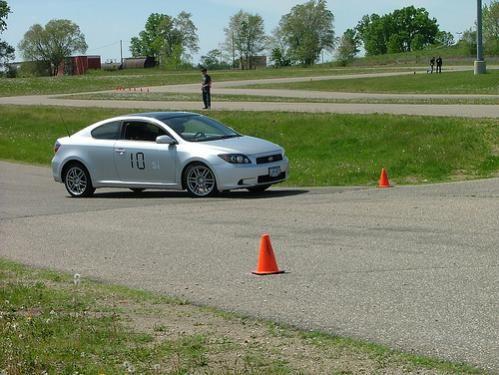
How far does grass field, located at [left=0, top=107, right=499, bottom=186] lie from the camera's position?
2173 centimetres

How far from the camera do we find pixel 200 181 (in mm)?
18016

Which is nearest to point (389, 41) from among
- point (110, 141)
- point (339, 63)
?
point (339, 63)

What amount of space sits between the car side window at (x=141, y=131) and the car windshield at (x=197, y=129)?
0.79 ft

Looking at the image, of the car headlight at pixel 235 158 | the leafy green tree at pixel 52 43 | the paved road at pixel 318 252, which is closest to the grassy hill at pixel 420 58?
the leafy green tree at pixel 52 43

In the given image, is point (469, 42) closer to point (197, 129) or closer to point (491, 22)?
point (491, 22)

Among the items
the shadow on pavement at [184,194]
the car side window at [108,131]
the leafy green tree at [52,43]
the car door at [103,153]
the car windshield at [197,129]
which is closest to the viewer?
the shadow on pavement at [184,194]

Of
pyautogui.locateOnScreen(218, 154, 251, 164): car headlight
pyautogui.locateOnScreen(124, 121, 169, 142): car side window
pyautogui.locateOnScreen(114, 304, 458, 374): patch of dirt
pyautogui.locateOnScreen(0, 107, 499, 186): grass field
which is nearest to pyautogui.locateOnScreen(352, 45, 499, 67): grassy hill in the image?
pyautogui.locateOnScreen(0, 107, 499, 186): grass field

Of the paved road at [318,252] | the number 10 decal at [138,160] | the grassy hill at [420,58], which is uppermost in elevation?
the grassy hill at [420,58]

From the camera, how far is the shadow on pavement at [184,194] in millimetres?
18203

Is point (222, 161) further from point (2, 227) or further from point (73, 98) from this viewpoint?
point (73, 98)

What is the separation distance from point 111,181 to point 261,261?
9481 millimetres

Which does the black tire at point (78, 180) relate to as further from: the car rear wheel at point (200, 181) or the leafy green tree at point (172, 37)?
the leafy green tree at point (172, 37)

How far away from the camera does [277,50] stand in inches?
6841

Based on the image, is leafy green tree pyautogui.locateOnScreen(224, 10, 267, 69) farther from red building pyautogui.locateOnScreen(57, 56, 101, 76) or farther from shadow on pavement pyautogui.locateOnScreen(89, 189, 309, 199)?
shadow on pavement pyautogui.locateOnScreen(89, 189, 309, 199)
